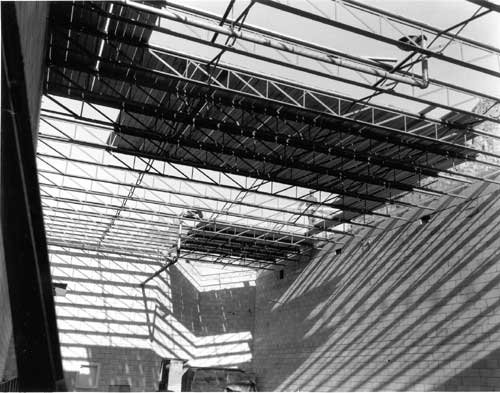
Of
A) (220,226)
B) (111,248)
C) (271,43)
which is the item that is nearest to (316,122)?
(271,43)

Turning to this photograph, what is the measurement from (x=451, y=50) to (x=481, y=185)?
8.88 meters

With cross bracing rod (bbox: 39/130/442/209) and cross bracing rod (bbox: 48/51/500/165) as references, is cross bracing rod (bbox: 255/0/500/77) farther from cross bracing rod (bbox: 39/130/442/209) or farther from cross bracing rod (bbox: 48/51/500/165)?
cross bracing rod (bbox: 39/130/442/209)

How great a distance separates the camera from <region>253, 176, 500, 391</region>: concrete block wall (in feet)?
72.5

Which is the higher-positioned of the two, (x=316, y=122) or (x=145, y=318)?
(x=316, y=122)

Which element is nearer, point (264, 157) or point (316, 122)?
point (316, 122)

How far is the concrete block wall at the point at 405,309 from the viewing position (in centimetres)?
2209

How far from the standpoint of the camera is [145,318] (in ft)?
132

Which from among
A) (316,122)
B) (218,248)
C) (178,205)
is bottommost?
(218,248)

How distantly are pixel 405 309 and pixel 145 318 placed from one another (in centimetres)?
2152

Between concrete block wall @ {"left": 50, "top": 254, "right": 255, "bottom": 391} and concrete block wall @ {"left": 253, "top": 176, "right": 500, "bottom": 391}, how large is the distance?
6682mm

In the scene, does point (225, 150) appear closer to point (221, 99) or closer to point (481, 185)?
point (221, 99)

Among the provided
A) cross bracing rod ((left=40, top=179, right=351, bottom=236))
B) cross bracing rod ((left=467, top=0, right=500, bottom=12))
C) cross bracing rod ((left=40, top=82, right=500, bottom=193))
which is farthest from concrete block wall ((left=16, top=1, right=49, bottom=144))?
cross bracing rod ((left=40, top=179, right=351, bottom=236))

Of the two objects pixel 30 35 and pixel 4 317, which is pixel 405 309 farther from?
pixel 30 35

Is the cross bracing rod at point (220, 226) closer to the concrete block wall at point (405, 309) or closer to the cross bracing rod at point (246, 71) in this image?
the concrete block wall at point (405, 309)
